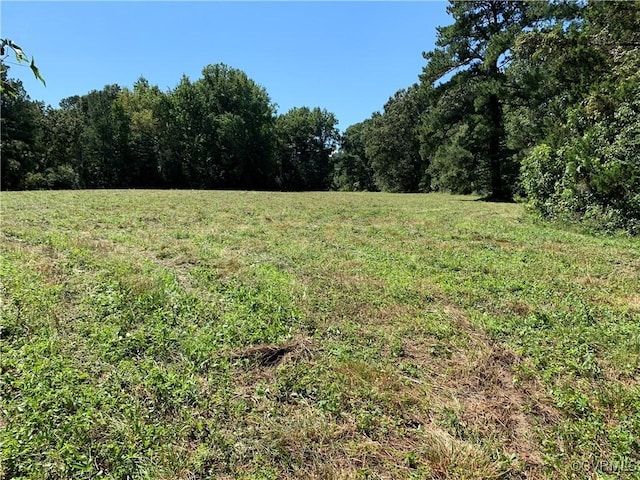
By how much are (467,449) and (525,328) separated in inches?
67.2

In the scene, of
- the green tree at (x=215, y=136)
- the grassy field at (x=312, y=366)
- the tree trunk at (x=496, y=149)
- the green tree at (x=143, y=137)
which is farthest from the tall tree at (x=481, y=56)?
the green tree at (x=143, y=137)

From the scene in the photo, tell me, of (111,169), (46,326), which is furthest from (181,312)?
(111,169)

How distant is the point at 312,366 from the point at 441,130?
1909 cm

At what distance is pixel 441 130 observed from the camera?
1959 centimetres

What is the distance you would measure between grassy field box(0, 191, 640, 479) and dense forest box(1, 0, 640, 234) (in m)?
1.84

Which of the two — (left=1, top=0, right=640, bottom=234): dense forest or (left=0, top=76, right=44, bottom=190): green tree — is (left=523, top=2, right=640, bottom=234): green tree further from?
(left=0, top=76, right=44, bottom=190): green tree

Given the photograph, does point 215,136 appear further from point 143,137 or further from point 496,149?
point 496,149

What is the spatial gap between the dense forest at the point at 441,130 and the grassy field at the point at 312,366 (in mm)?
1843

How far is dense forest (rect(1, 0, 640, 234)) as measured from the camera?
7.99 m

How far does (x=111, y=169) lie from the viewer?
3112cm

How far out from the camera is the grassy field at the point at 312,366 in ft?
6.54

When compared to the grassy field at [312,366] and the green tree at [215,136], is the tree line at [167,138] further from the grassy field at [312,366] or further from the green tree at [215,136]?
the grassy field at [312,366]

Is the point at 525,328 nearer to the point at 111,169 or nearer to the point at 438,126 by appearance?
the point at 438,126

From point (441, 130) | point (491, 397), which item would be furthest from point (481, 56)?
point (491, 397)
